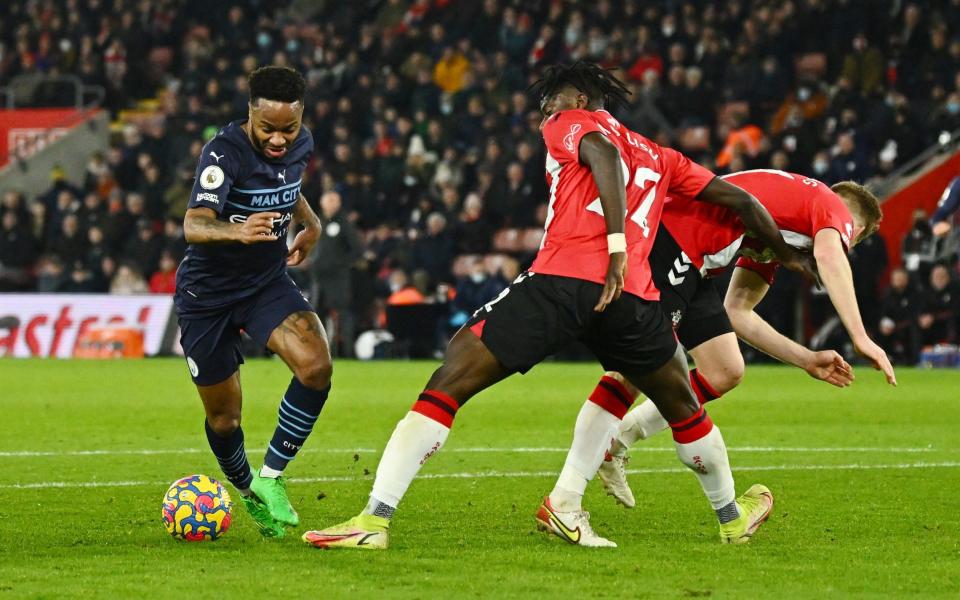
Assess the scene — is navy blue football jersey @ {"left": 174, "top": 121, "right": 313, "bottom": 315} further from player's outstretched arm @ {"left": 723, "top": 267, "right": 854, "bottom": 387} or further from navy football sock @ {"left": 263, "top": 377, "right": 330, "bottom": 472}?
player's outstretched arm @ {"left": 723, "top": 267, "right": 854, "bottom": 387}

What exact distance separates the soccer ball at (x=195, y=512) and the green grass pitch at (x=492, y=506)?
95 mm

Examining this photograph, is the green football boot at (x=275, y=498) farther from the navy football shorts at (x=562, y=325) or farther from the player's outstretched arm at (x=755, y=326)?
the player's outstretched arm at (x=755, y=326)

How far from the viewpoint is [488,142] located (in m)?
24.2

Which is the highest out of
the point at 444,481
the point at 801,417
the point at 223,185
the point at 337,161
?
the point at 223,185

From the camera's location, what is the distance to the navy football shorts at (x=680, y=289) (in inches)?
283

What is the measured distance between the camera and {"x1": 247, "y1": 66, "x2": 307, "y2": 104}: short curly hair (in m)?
6.68

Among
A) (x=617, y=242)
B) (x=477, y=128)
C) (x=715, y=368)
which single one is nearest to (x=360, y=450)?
(x=715, y=368)

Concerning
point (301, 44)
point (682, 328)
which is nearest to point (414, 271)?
point (301, 44)

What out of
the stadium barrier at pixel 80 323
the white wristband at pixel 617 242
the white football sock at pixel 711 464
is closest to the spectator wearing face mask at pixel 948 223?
the stadium barrier at pixel 80 323

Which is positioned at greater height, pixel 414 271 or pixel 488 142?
pixel 488 142

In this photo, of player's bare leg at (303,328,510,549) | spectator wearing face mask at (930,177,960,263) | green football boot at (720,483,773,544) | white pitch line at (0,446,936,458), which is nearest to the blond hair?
green football boot at (720,483,773,544)

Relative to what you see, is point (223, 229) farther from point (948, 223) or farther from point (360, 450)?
point (948, 223)

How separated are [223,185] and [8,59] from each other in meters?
26.9

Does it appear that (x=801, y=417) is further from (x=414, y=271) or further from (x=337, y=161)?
(x=337, y=161)
